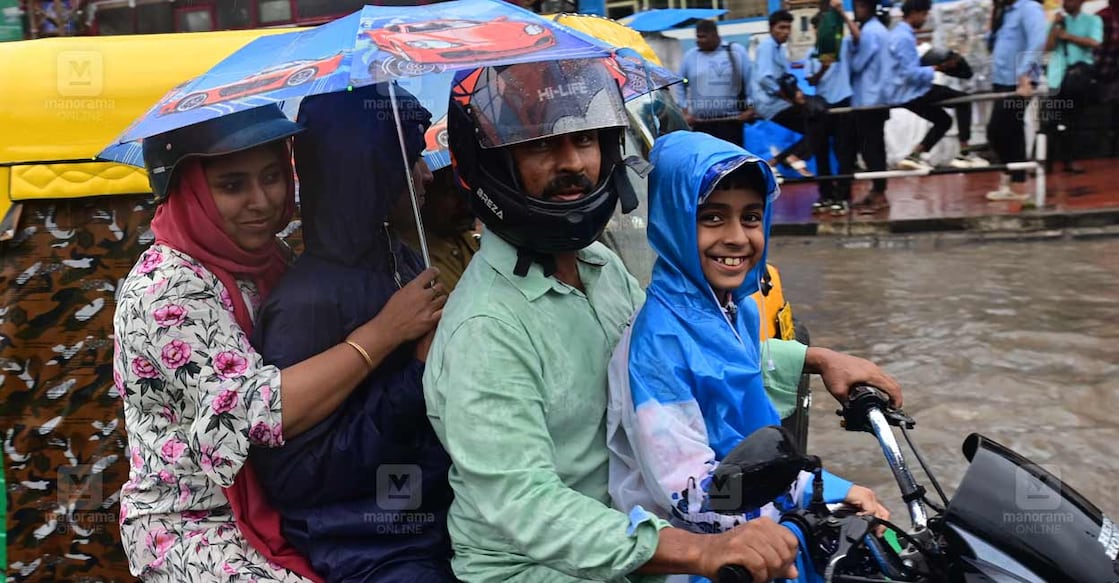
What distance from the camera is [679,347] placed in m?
2.19

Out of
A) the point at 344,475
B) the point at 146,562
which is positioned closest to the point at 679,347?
the point at 344,475

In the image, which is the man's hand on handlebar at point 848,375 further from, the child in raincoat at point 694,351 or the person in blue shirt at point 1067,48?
the person in blue shirt at point 1067,48

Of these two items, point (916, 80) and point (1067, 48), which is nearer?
point (916, 80)

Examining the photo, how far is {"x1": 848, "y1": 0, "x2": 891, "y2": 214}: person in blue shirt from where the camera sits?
11469 mm

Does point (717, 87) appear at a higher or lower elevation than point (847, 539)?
higher

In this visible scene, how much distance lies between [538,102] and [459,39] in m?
0.20

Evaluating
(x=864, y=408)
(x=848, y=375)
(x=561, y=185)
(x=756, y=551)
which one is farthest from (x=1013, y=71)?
(x=756, y=551)

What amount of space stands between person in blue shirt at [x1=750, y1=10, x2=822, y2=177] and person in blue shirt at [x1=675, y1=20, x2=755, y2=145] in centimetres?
15

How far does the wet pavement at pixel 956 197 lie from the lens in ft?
35.3

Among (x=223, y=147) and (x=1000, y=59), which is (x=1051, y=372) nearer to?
(x=223, y=147)

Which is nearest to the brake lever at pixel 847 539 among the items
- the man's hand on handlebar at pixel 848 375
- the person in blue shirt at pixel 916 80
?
the man's hand on handlebar at pixel 848 375

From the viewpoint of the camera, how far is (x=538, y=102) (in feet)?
7.36

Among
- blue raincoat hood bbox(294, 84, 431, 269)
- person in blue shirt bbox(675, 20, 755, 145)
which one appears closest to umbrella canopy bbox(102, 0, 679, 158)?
blue raincoat hood bbox(294, 84, 431, 269)

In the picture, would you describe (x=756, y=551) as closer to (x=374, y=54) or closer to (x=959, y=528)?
(x=959, y=528)
